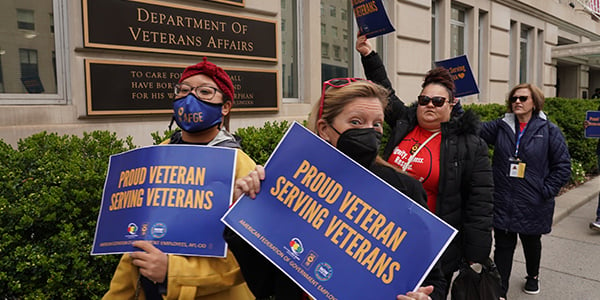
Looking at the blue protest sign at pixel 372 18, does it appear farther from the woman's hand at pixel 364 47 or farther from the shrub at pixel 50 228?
the shrub at pixel 50 228

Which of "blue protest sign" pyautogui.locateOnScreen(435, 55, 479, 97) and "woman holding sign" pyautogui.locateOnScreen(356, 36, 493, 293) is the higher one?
"blue protest sign" pyautogui.locateOnScreen(435, 55, 479, 97)

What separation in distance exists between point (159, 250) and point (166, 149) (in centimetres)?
39

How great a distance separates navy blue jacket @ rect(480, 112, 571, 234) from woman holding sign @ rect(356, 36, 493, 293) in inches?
56.6

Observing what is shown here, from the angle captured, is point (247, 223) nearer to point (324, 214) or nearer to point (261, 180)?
point (261, 180)

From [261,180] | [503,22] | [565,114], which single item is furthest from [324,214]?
[503,22]

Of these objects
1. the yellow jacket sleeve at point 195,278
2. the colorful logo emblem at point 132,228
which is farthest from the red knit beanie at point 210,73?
the colorful logo emblem at point 132,228

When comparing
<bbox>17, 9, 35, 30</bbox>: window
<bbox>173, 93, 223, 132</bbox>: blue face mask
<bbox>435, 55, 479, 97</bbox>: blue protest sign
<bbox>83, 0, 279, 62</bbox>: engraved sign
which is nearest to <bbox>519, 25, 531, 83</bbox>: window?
<bbox>435, 55, 479, 97</bbox>: blue protest sign

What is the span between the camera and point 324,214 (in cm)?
150

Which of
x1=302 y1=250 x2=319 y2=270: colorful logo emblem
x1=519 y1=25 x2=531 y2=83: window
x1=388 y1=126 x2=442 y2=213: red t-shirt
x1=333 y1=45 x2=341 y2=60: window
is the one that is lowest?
x1=302 y1=250 x2=319 y2=270: colorful logo emblem

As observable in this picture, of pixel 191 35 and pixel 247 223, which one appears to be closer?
pixel 247 223

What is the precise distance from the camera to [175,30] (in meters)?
5.33

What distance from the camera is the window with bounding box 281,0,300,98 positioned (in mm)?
7133

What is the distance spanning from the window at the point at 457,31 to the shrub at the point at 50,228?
1059 centimetres

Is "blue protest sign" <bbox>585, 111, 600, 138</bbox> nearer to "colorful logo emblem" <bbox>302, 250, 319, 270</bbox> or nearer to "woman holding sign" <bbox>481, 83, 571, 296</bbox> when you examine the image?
"woman holding sign" <bbox>481, 83, 571, 296</bbox>
